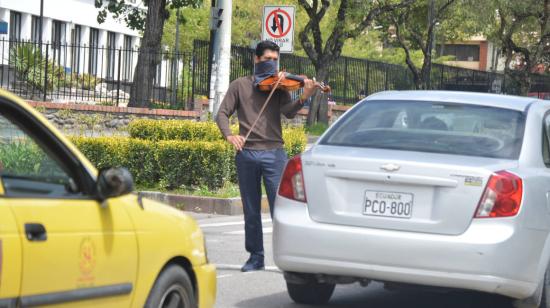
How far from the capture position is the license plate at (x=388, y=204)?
7.14 metres

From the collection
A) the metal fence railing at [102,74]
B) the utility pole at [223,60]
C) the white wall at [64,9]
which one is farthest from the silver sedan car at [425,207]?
the white wall at [64,9]

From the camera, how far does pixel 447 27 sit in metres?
55.2

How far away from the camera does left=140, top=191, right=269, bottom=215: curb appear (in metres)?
15.0

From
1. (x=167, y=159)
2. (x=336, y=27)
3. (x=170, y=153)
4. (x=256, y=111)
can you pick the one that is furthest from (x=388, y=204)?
(x=336, y=27)

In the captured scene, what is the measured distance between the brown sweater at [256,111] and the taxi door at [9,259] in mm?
5006

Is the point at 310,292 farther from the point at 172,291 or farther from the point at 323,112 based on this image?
the point at 323,112

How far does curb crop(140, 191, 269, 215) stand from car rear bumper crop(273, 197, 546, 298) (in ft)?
25.1

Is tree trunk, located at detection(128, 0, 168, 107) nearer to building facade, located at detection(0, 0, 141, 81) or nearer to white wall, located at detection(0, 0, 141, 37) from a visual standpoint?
building facade, located at detection(0, 0, 141, 81)

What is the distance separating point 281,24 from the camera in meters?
18.2

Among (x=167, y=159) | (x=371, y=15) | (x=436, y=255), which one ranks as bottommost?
(x=167, y=159)

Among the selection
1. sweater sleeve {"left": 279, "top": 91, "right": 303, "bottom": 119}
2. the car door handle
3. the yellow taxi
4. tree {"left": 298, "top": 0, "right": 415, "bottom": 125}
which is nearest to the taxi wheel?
the yellow taxi

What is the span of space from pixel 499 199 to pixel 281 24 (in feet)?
37.8

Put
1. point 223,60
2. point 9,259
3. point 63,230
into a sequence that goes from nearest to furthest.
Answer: point 9,259 → point 63,230 → point 223,60

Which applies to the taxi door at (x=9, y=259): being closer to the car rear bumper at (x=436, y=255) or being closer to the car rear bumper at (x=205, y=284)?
the car rear bumper at (x=205, y=284)
